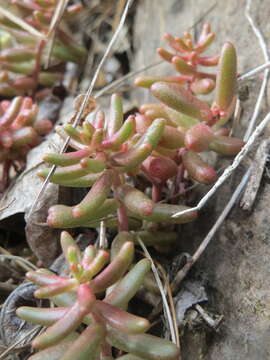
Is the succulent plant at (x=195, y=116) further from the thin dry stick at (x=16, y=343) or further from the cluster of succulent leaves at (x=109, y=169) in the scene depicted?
the thin dry stick at (x=16, y=343)

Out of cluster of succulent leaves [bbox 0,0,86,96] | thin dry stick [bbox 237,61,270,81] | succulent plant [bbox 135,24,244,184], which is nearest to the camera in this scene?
succulent plant [bbox 135,24,244,184]

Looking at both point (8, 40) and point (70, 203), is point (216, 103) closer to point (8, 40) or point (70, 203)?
point (70, 203)

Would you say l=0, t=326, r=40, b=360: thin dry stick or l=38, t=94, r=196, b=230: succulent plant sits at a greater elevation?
l=38, t=94, r=196, b=230: succulent plant

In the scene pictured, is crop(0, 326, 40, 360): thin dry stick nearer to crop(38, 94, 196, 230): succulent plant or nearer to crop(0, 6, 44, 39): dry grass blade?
crop(38, 94, 196, 230): succulent plant

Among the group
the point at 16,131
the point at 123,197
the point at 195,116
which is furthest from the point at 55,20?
the point at 123,197

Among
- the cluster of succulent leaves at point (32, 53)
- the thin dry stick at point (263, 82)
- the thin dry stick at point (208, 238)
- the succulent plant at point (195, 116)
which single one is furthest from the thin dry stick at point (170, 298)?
the cluster of succulent leaves at point (32, 53)

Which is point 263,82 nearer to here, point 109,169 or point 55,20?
point 109,169

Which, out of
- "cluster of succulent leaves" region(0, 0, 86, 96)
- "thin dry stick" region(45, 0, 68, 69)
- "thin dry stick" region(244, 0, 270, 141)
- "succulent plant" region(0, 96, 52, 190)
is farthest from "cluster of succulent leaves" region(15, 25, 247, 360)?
"cluster of succulent leaves" region(0, 0, 86, 96)
